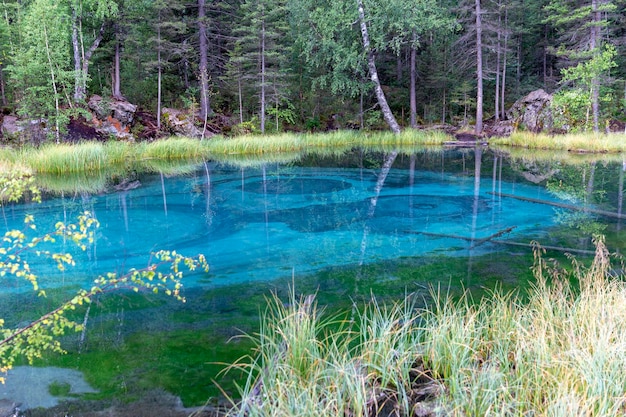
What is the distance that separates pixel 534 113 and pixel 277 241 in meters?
19.1

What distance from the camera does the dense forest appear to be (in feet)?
59.0

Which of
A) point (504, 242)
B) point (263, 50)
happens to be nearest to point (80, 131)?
point (263, 50)

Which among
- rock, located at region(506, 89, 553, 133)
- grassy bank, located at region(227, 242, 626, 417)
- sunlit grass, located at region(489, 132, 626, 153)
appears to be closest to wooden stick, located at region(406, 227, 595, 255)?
grassy bank, located at region(227, 242, 626, 417)

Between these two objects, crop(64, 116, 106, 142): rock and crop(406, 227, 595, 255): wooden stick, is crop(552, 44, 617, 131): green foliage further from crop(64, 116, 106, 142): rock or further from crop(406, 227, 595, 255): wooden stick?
crop(64, 116, 106, 142): rock

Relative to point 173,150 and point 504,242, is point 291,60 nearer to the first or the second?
point 173,150

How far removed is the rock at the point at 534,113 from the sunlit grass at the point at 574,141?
2.26m

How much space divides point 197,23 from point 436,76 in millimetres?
12197

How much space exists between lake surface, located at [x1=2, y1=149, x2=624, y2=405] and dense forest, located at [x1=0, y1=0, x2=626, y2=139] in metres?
7.91

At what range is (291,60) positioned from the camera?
24.8 meters

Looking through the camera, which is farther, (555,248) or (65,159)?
(65,159)

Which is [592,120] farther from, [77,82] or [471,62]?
[77,82]

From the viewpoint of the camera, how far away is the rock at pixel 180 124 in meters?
20.3

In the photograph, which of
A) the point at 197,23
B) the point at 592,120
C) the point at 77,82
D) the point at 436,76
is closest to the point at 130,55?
the point at 197,23

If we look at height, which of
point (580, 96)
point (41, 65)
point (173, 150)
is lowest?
point (173, 150)
